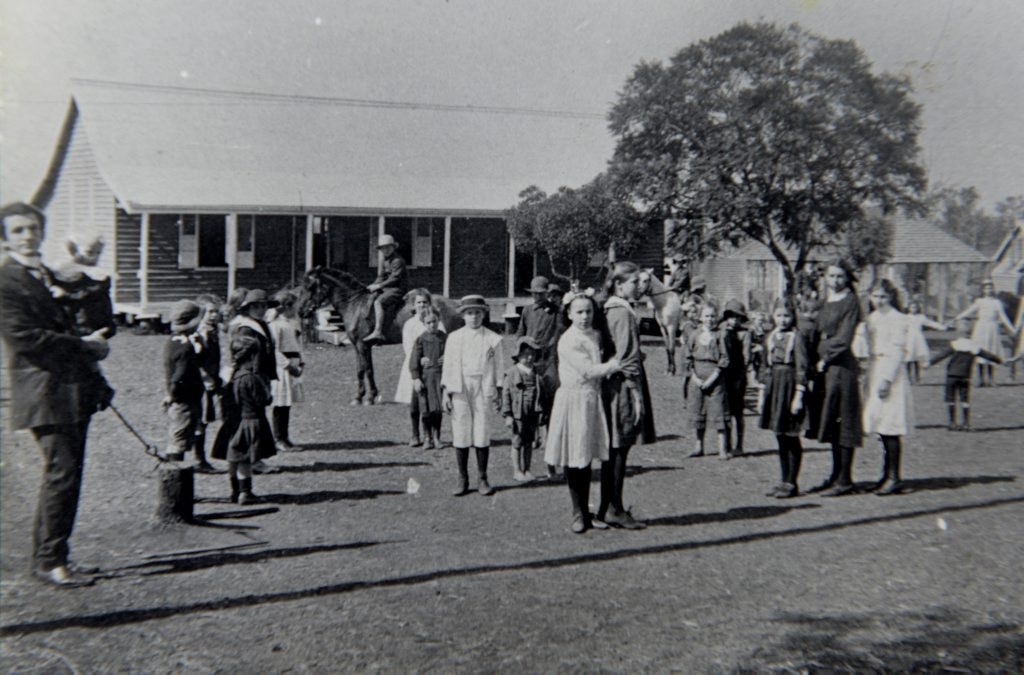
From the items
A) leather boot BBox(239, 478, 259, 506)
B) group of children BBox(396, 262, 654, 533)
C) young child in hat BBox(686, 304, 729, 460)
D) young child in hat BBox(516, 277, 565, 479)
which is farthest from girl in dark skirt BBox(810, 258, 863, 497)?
leather boot BBox(239, 478, 259, 506)

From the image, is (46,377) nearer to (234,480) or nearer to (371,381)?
(234,480)

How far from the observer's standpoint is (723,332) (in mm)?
8641

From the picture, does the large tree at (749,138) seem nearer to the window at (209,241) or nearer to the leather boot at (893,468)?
the leather boot at (893,468)

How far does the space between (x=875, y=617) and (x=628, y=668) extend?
160cm

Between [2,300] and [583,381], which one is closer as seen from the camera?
[2,300]

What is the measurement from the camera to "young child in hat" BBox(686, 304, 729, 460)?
336 inches

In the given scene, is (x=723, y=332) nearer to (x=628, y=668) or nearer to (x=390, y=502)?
(x=390, y=502)

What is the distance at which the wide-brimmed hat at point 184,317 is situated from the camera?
6.06 meters

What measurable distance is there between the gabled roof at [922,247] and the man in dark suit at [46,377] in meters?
4.82

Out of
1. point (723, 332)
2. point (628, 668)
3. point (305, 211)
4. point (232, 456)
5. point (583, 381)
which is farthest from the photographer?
point (723, 332)

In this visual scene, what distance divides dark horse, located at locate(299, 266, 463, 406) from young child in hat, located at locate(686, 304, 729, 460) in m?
2.60

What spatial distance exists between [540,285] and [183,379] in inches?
114

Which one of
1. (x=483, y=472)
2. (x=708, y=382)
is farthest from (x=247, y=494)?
(x=708, y=382)

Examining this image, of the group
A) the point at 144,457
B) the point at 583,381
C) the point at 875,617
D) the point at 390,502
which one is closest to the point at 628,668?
the point at 875,617
